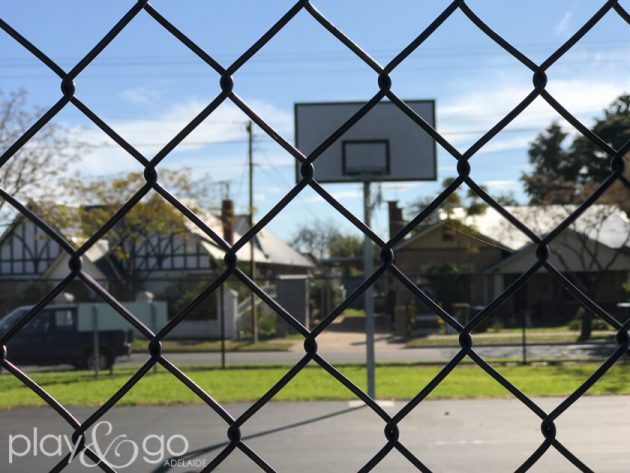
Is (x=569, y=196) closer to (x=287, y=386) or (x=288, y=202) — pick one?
(x=287, y=386)

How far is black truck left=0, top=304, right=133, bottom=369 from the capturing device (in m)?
12.6

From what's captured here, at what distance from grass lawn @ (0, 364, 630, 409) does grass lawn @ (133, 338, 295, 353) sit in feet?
8.56

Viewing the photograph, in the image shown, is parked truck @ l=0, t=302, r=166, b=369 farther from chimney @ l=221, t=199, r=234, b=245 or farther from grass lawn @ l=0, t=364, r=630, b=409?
chimney @ l=221, t=199, r=234, b=245

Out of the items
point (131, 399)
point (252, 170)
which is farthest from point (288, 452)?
point (252, 170)

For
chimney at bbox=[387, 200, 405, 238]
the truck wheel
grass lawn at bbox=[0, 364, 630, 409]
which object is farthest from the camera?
the truck wheel

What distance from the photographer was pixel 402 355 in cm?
1670

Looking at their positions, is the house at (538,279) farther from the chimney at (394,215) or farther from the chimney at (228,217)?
the chimney at (228,217)

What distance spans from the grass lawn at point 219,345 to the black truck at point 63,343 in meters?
1.81

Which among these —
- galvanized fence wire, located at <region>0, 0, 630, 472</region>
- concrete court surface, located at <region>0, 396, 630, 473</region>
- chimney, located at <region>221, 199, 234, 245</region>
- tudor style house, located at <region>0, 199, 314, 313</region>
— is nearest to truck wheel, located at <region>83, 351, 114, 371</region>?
concrete court surface, located at <region>0, 396, 630, 473</region>

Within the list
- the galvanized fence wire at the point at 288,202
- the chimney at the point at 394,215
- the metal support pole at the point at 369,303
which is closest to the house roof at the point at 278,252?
the chimney at the point at 394,215

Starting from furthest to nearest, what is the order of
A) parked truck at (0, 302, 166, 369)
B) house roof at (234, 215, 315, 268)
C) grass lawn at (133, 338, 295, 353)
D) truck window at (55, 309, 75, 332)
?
1. house roof at (234, 215, 315, 268)
2. grass lawn at (133, 338, 295, 353)
3. truck window at (55, 309, 75, 332)
4. parked truck at (0, 302, 166, 369)

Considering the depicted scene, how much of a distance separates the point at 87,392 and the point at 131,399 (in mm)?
863

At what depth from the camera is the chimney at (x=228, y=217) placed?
25031mm

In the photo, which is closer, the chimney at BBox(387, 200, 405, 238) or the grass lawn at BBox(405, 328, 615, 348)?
the chimney at BBox(387, 200, 405, 238)
